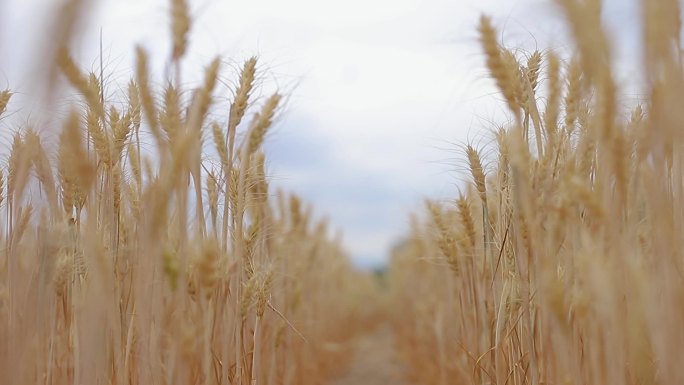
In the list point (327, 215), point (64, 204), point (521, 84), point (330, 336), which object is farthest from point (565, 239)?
point (327, 215)

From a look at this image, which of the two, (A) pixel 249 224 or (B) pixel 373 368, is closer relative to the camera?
(A) pixel 249 224

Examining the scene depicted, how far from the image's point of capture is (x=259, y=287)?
193 cm

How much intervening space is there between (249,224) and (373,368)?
4.74 meters

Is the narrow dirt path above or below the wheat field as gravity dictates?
below

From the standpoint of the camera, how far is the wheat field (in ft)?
4.06

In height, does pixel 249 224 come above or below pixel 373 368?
above

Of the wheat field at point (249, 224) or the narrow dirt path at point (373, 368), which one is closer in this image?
the wheat field at point (249, 224)

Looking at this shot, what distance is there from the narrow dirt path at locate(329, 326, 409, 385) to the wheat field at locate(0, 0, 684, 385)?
328cm

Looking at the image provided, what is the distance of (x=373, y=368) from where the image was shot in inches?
253

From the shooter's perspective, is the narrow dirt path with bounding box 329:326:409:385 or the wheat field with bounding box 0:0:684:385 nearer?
the wheat field with bounding box 0:0:684:385

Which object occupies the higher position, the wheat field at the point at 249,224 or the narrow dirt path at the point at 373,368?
the wheat field at the point at 249,224

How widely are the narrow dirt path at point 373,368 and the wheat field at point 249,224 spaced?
3.28 metres

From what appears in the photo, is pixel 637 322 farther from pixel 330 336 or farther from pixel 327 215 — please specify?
pixel 327 215

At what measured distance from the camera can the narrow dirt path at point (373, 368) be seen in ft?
18.1
